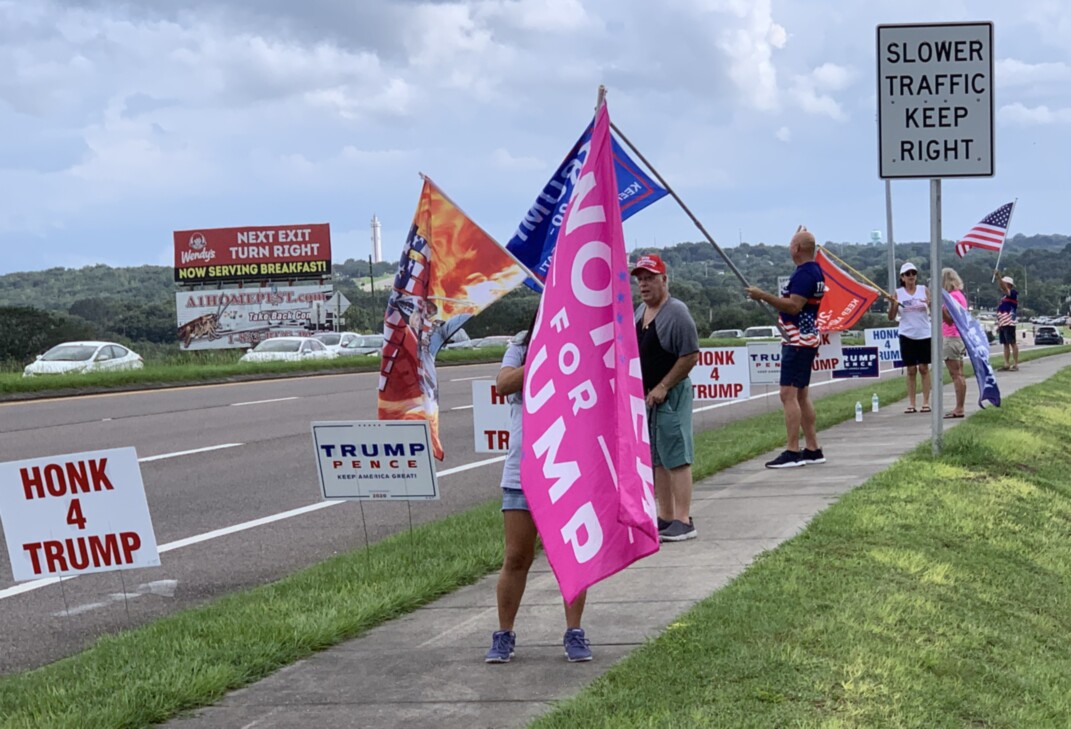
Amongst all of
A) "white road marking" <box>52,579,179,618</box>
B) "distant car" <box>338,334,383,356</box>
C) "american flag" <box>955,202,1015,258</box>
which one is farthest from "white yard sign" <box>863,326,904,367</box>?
"distant car" <box>338,334,383,356</box>

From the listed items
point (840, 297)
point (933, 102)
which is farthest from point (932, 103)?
point (840, 297)

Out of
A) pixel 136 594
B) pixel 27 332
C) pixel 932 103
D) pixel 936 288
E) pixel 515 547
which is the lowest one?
pixel 136 594

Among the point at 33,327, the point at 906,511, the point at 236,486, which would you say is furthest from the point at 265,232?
the point at 906,511

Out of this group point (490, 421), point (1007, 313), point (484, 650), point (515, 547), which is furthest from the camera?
point (1007, 313)

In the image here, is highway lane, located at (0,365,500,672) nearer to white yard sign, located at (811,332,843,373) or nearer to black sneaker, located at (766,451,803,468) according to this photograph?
black sneaker, located at (766,451,803,468)

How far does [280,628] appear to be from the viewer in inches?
267

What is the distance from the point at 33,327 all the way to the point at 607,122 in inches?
2287

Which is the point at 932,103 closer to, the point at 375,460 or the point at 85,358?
the point at 375,460

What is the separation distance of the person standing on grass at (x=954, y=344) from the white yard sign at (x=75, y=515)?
10.0 meters

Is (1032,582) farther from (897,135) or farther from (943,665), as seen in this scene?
(897,135)

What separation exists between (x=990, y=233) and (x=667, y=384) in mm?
16738

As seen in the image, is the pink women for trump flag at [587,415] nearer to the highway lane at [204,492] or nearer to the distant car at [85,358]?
the highway lane at [204,492]

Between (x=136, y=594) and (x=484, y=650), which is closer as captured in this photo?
(x=484, y=650)

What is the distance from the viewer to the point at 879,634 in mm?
6367
